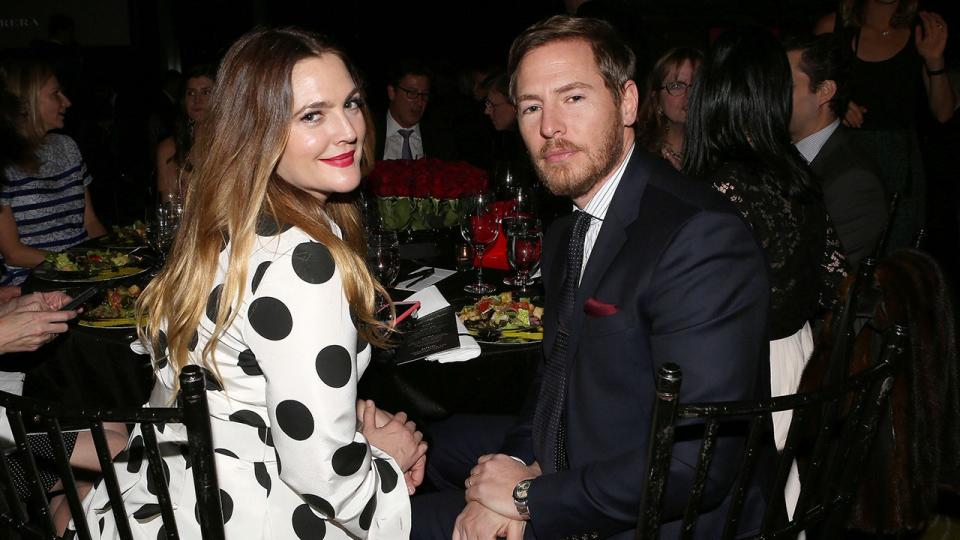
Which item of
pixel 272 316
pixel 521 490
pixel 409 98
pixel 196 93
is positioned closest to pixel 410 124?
pixel 409 98

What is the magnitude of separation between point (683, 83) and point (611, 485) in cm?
323

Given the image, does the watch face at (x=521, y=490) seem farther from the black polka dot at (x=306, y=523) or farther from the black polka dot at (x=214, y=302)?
the black polka dot at (x=214, y=302)

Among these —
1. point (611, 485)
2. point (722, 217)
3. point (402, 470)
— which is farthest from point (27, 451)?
point (722, 217)

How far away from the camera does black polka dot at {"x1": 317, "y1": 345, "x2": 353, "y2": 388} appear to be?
1333 mm

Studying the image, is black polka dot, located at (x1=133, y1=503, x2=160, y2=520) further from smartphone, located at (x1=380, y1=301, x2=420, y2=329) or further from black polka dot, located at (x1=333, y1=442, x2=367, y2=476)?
smartphone, located at (x1=380, y1=301, x2=420, y2=329)

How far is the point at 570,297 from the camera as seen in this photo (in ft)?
5.81

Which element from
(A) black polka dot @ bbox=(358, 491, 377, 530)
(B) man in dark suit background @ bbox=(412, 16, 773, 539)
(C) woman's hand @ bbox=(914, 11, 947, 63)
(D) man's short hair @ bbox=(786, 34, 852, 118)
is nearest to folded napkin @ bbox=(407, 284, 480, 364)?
(B) man in dark suit background @ bbox=(412, 16, 773, 539)

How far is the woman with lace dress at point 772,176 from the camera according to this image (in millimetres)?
2262

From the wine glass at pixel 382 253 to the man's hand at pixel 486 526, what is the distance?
0.94m

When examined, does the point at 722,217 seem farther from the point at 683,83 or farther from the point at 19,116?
the point at 19,116

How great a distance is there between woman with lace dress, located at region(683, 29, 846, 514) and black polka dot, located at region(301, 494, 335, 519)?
1.47 meters

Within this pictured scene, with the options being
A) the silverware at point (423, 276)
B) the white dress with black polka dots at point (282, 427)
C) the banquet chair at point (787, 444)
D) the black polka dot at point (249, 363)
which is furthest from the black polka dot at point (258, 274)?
the silverware at point (423, 276)

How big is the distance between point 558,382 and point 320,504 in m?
0.57

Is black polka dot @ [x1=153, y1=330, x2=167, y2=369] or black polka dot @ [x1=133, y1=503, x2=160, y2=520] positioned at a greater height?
black polka dot @ [x1=153, y1=330, x2=167, y2=369]
